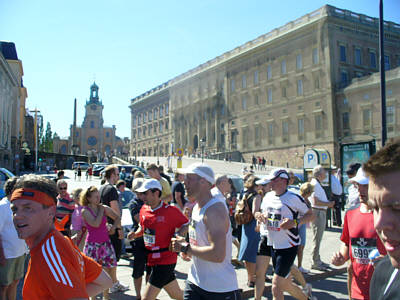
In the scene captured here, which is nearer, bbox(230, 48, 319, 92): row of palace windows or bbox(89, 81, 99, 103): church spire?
bbox(230, 48, 319, 92): row of palace windows

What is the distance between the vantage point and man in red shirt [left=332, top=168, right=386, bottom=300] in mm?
3354

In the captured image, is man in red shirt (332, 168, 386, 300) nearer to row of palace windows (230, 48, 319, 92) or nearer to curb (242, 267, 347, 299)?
curb (242, 267, 347, 299)

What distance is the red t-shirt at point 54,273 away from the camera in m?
2.00

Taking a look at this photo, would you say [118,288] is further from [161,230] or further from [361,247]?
[361,247]

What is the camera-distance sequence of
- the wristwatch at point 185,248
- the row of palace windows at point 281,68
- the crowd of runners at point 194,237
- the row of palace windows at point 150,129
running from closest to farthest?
the crowd of runners at point 194,237
the wristwatch at point 185,248
the row of palace windows at point 281,68
the row of palace windows at point 150,129

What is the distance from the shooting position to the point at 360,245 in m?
3.46

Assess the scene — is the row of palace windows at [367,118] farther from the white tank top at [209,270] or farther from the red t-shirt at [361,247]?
the white tank top at [209,270]

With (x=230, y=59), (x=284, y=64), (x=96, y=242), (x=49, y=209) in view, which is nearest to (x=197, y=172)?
(x=49, y=209)

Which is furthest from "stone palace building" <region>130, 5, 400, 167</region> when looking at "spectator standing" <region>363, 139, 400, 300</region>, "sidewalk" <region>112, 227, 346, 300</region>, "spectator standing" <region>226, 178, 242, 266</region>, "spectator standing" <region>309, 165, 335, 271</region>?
"spectator standing" <region>363, 139, 400, 300</region>

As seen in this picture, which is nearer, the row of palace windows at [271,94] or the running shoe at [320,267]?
the running shoe at [320,267]

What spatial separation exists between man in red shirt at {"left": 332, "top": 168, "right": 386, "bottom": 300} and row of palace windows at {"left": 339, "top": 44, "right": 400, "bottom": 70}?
46957 millimetres

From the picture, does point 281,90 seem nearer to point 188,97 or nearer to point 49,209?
point 188,97

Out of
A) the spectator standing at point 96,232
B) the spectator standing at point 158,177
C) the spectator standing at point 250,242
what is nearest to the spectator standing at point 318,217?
the spectator standing at point 250,242

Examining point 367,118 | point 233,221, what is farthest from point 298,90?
point 233,221
